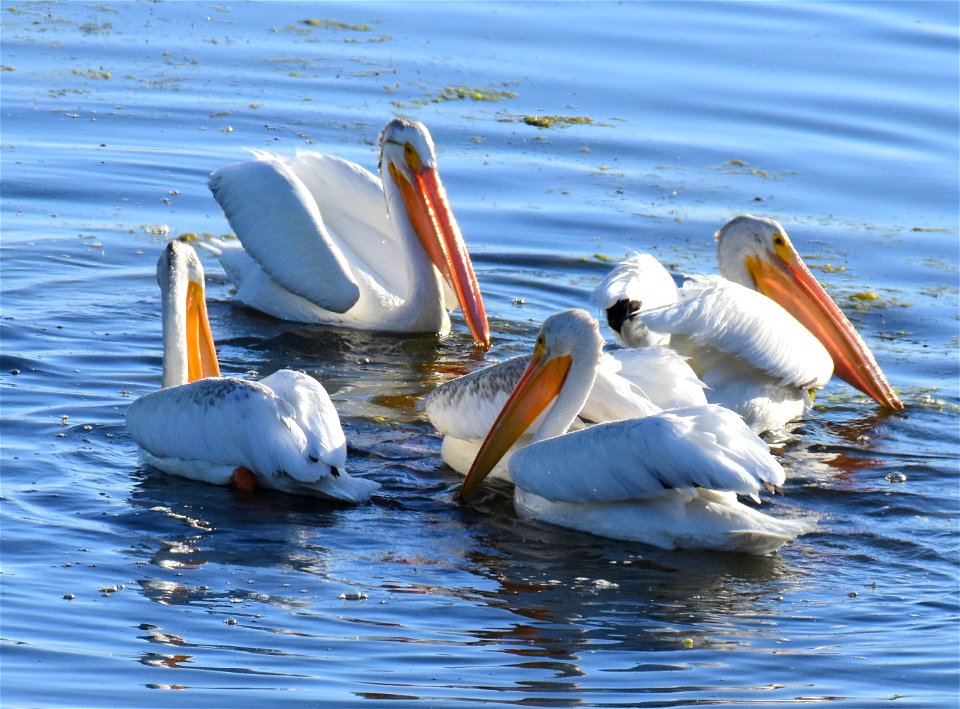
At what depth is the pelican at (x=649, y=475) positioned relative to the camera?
5.35 m

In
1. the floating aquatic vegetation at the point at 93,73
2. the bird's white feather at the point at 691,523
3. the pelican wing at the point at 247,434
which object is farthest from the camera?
the floating aquatic vegetation at the point at 93,73

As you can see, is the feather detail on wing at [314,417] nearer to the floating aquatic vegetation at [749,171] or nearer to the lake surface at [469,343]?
the lake surface at [469,343]

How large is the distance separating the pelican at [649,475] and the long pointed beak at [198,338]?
4.50 ft

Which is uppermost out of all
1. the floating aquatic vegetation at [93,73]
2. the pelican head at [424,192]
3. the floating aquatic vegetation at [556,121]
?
the floating aquatic vegetation at [93,73]

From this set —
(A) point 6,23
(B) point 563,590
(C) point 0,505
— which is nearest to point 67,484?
(C) point 0,505

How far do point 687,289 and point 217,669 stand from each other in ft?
11.0

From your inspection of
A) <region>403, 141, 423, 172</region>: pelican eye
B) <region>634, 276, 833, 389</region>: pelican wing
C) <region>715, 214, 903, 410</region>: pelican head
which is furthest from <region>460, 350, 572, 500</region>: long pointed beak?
<region>403, 141, 423, 172</region>: pelican eye

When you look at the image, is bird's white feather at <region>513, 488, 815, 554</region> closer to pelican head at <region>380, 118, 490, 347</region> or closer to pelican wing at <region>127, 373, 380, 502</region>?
pelican wing at <region>127, 373, 380, 502</region>

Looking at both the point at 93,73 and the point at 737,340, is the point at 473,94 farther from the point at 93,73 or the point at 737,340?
the point at 737,340

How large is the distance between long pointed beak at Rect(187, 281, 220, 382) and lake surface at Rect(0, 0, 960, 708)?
401 mm

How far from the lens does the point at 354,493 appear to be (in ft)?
19.1

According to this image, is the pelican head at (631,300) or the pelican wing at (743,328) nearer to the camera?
the pelican wing at (743,328)

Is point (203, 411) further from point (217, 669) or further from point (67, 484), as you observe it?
point (217, 669)

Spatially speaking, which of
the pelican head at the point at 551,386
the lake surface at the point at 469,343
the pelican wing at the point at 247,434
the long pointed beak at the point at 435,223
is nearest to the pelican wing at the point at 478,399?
the pelican head at the point at 551,386
